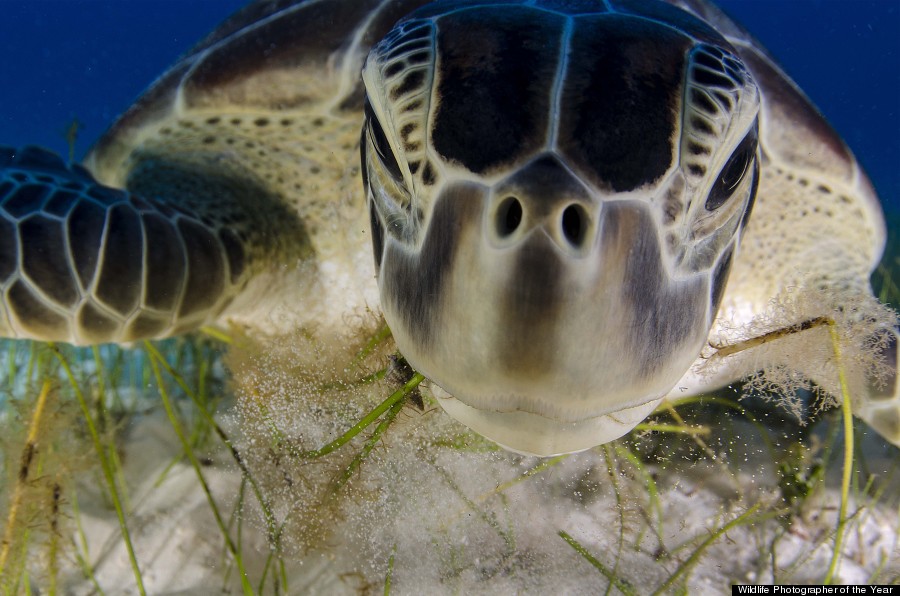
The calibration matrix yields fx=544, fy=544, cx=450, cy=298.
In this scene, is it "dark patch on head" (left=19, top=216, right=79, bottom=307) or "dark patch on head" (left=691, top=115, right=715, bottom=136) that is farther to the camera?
"dark patch on head" (left=19, top=216, right=79, bottom=307)

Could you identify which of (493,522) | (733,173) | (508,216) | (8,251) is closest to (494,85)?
(508,216)

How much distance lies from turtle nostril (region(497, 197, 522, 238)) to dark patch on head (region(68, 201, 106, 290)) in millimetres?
1472

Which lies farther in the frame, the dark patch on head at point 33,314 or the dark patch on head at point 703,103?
the dark patch on head at point 33,314

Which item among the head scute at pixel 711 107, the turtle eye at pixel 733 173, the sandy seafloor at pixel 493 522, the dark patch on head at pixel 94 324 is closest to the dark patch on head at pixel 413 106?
the head scute at pixel 711 107

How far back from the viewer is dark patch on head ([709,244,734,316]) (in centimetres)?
115

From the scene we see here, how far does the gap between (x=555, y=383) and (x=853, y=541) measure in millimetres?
1648

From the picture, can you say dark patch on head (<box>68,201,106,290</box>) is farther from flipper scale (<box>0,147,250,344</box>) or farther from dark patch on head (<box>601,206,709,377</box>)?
dark patch on head (<box>601,206,709,377</box>)

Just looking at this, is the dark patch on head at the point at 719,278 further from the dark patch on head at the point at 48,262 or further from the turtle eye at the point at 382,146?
the dark patch on head at the point at 48,262

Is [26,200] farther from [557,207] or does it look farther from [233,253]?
[557,207]

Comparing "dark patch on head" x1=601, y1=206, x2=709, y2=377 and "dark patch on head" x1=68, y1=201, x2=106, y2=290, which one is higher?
"dark patch on head" x1=68, y1=201, x2=106, y2=290

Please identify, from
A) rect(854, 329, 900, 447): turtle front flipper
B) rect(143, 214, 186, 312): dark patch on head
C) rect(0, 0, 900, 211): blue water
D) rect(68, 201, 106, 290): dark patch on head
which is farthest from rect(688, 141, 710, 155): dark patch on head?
rect(0, 0, 900, 211): blue water

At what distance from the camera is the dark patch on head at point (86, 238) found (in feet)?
5.62

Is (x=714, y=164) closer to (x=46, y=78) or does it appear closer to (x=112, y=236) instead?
(x=112, y=236)

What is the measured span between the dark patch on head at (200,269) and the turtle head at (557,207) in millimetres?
1046
